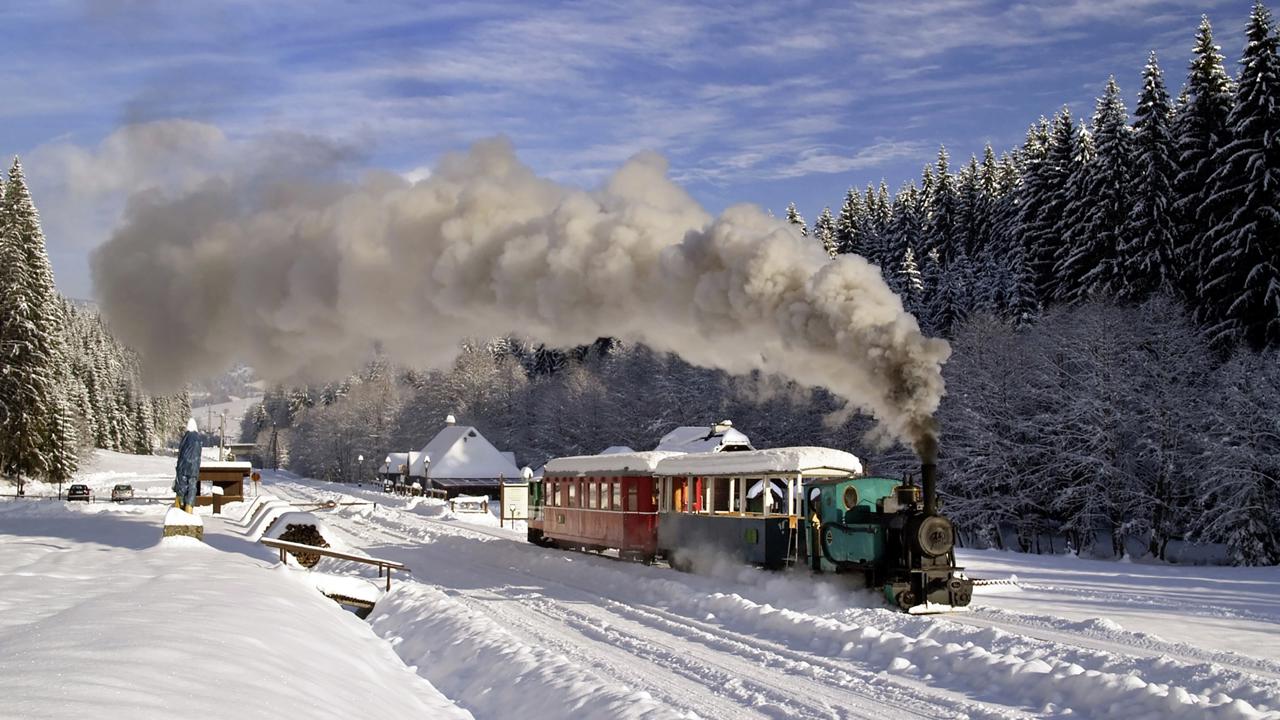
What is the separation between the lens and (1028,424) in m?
39.5

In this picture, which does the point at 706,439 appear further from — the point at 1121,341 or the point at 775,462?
the point at 775,462


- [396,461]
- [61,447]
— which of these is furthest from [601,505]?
[396,461]

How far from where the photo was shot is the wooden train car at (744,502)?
20406mm

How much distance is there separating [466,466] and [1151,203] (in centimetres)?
5033

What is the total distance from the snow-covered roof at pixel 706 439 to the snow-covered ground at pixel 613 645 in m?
25.2

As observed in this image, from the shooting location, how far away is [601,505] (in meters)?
28.6

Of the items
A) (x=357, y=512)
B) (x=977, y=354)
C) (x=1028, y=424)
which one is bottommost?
(x=357, y=512)

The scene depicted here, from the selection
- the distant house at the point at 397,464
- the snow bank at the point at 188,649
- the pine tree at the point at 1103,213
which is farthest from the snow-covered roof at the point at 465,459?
the snow bank at the point at 188,649

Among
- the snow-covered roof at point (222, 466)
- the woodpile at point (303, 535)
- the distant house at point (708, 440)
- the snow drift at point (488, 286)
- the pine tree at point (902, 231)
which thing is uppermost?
the pine tree at point (902, 231)

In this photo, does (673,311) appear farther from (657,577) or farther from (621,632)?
(621,632)

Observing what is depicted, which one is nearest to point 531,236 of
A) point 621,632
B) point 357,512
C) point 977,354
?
point 621,632

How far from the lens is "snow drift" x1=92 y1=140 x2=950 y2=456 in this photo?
19.3 m

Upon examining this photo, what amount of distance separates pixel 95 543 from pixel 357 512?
79.5ft

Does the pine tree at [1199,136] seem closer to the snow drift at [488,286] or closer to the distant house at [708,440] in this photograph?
the distant house at [708,440]
